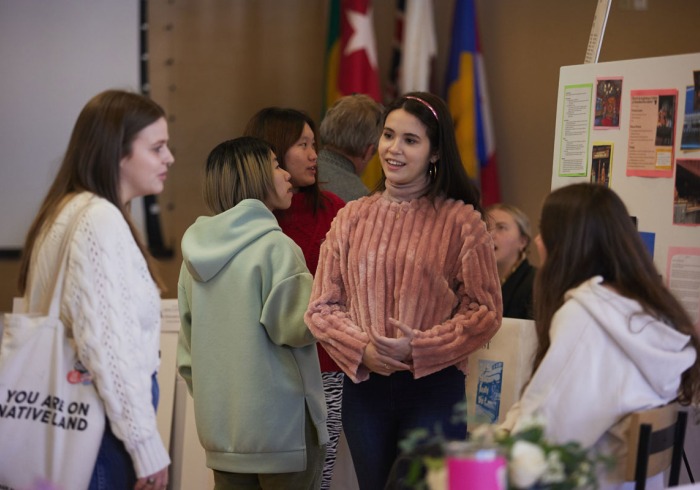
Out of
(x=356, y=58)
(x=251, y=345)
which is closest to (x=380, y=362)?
(x=251, y=345)

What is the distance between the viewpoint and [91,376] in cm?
195

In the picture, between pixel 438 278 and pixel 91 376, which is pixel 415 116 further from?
pixel 91 376

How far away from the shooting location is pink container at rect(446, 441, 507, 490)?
4.52ft

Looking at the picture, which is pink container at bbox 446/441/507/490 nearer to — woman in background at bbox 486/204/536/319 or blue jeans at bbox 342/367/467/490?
blue jeans at bbox 342/367/467/490

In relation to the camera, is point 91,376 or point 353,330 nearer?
point 91,376

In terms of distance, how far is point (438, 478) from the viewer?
143 centimetres

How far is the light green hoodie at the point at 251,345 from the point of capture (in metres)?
2.56

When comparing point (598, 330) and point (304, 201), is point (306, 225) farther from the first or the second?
point (598, 330)

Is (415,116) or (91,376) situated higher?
(415,116)

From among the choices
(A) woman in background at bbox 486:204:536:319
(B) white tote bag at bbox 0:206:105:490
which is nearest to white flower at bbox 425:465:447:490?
(B) white tote bag at bbox 0:206:105:490

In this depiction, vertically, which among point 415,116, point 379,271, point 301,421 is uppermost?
point 415,116

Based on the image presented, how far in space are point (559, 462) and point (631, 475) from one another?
0.58 m

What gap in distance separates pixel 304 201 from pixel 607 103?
104 centimetres

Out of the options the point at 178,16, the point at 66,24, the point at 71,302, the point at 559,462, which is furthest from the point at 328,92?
the point at 559,462
